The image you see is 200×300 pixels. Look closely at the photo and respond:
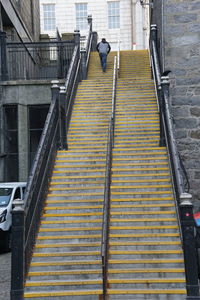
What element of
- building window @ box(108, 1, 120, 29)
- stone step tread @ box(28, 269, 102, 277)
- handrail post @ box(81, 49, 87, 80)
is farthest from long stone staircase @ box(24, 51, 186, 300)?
building window @ box(108, 1, 120, 29)

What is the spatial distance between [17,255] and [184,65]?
8.16m

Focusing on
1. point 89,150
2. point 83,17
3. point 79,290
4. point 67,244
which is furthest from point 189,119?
point 83,17

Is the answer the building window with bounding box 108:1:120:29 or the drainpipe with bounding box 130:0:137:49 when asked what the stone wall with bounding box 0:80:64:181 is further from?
the building window with bounding box 108:1:120:29

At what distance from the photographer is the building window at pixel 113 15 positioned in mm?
40656

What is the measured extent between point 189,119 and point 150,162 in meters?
2.61

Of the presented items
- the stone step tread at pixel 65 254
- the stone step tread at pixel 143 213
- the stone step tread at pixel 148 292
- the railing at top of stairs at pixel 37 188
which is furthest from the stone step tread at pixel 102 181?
the stone step tread at pixel 148 292

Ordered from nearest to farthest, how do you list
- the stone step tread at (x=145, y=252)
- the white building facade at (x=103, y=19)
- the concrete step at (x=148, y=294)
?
the concrete step at (x=148, y=294) < the stone step tread at (x=145, y=252) < the white building facade at (x=103, y=19)

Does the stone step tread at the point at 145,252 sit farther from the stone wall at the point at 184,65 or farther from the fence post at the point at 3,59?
the fence post at the point at 3,59

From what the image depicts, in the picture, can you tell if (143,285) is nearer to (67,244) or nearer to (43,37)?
(67,244)

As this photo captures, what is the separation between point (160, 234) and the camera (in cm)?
952

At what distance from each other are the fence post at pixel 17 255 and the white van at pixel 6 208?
4.26 m

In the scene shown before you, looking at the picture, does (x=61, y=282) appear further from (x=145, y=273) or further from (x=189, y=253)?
(x=189, y=253)

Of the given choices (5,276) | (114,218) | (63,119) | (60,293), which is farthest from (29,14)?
(60,293)

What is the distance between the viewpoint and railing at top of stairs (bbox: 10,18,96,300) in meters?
8.30
